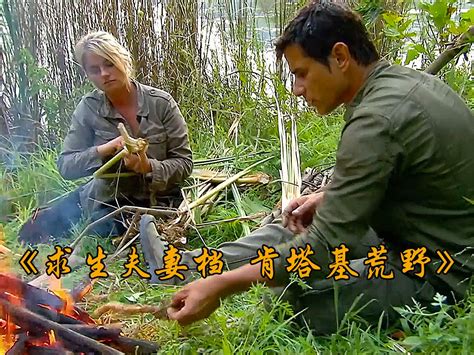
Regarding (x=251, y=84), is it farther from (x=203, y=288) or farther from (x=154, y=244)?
(x=203, y=288)

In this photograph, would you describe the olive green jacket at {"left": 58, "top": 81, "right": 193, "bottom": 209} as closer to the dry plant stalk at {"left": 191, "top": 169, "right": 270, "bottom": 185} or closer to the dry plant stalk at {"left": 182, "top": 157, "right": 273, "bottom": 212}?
the dry plant stalk at {"left": 182, "top": 157, "right": 273, "bottom": 212}

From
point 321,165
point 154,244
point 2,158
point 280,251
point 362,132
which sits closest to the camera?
point 362,132

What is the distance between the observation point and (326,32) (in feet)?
6.47

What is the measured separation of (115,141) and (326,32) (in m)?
1.48

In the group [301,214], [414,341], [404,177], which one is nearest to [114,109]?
[301,214]

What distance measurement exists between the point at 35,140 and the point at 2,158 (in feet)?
1.19

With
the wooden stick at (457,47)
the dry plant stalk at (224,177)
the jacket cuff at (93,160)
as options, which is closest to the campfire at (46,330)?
the jacket cuff at (93,160)

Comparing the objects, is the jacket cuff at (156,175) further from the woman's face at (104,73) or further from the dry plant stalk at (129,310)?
the dry plant stalk at (129,310)

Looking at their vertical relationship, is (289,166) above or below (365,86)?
below

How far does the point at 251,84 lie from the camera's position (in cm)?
478

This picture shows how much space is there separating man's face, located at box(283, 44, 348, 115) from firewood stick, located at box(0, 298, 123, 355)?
932 millimetres

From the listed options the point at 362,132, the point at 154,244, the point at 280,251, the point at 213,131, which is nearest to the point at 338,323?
the point at 280,251

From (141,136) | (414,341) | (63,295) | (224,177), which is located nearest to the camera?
(414,341)

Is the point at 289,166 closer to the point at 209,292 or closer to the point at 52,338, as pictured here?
the point at 209,292
